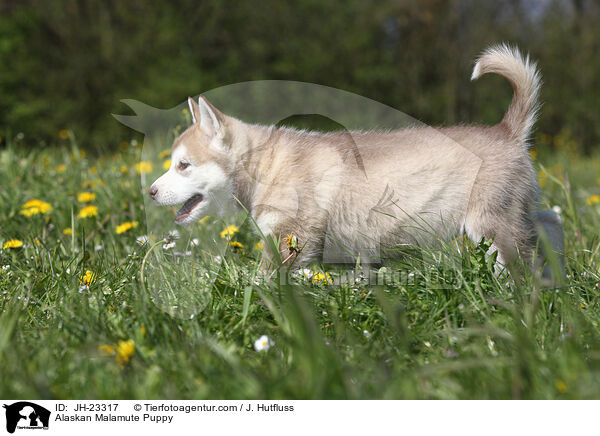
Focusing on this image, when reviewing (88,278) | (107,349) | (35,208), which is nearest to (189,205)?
(88,278)

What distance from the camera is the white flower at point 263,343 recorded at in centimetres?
194

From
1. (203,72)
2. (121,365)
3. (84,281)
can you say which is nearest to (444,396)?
(121,365)

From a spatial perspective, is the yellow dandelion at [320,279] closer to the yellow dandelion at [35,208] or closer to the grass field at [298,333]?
the grass field at [298,333]

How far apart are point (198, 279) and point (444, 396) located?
4.08 feet

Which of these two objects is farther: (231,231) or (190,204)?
(231,231)

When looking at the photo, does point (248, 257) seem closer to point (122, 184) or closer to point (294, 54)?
point (122, 184)

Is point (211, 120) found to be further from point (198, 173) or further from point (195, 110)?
point (198, 173)

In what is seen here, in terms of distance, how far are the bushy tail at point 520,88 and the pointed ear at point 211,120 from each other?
1.34m

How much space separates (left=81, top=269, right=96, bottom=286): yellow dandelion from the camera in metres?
2.48

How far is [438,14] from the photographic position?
8016 millimetres

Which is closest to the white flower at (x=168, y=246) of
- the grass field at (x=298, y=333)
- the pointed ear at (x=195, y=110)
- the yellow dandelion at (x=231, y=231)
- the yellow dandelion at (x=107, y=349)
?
the grass field at (x=298, y=333)

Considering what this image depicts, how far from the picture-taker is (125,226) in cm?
337
